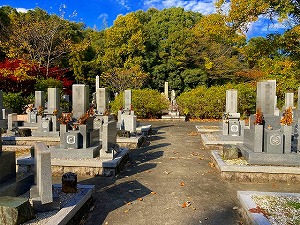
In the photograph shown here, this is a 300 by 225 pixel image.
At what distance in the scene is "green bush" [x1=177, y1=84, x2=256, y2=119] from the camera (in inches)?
940

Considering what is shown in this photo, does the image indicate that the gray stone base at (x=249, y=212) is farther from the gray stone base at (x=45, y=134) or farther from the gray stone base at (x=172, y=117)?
the gray stone base at (x=172, y=117)

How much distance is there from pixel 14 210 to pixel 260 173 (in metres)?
5.99

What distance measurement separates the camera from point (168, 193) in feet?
21.4

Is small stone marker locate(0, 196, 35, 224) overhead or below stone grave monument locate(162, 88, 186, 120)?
below

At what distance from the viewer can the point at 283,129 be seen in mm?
8211

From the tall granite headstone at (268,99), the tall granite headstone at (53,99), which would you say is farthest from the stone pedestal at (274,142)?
the tall granite headstone at (53,99)

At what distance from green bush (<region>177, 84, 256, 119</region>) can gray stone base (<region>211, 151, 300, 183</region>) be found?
1643 centimetres

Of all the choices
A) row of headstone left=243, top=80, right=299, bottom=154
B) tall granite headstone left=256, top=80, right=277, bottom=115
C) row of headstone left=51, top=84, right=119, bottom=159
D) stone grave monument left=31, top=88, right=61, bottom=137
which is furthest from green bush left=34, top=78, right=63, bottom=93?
tall granite headstone left=256, top=80, right=277, bottom=115

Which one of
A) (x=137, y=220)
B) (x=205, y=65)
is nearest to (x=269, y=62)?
(x=137, y=220)

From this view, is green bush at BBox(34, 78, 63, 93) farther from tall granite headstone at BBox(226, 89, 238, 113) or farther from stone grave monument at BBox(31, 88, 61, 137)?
tall granite headstone at BBox(226, 89, 238, 113)

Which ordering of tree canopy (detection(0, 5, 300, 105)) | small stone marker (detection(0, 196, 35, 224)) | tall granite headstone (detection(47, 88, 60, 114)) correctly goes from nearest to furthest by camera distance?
small stone marker (detection(0, 196, 35, 224))
tall granite headstone (detection(47, 88, 60, 114))
tree canopy (detection(0, 5, 300, 105))

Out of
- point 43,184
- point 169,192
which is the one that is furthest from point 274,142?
point 43,184

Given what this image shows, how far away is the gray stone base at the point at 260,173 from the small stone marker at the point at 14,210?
5131 mm

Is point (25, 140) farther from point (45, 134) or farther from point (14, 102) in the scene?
point (14, 102)
